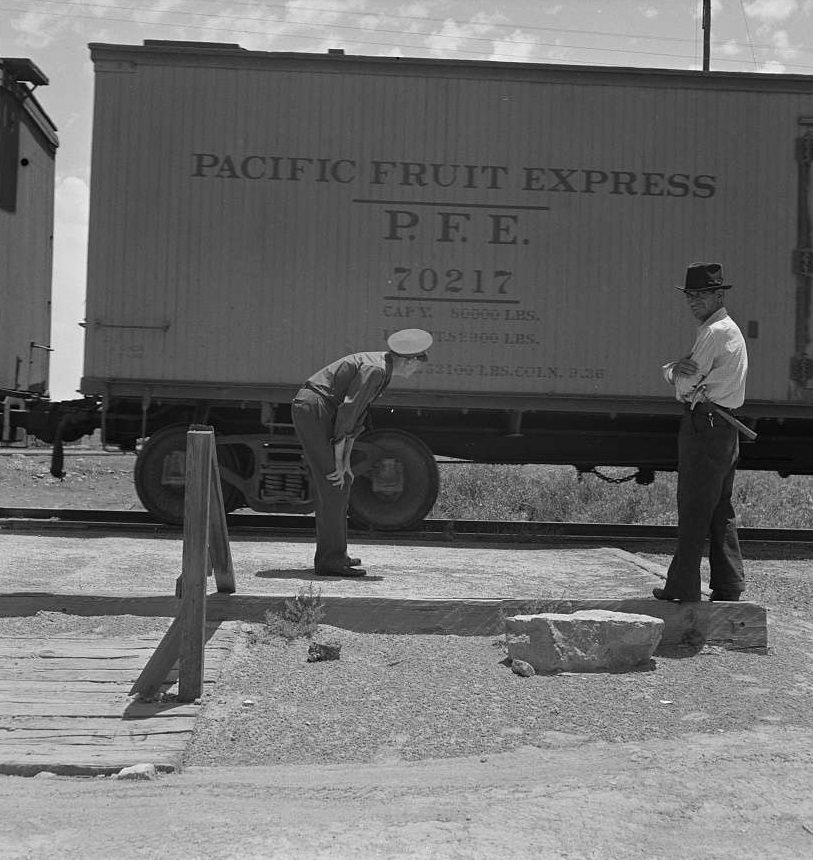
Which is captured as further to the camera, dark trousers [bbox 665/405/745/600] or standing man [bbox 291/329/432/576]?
standing man [bbox 291/329/432/576]

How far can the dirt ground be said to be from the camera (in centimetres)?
329

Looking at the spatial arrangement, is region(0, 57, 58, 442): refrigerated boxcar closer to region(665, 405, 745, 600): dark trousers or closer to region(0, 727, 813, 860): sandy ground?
region(665, 405, 745, 600): dark trousers

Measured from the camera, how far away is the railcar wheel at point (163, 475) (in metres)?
10.3

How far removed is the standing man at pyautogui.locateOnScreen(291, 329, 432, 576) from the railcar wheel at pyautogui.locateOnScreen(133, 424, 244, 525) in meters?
3.49

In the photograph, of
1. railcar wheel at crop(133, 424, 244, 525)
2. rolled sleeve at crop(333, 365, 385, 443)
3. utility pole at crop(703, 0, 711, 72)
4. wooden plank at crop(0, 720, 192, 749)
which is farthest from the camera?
utility pole at crop(703, 0, 711, 72)

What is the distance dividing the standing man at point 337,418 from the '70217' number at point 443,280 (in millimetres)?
3193

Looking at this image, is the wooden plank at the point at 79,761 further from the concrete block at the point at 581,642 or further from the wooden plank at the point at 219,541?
the concrete block at the point at 581,642

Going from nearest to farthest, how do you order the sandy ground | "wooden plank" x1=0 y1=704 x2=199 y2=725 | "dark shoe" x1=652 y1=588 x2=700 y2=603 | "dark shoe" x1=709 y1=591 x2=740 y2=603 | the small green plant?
the sandy ground < "wooden plank" x1=0 y1=704 x2=199 y2=725 < the small green plant < "dark shoe" x1=652 y1=588 x2=700 y2=603 < "dark shoe" x1=709 y1=591 x2=740 y2=603

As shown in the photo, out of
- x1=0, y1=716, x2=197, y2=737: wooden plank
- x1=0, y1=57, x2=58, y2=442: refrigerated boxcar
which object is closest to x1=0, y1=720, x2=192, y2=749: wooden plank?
x1=0, y1=716, x2=197, y2=737: wooden plank

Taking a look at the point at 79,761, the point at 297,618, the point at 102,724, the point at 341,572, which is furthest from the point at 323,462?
the point at 79,761

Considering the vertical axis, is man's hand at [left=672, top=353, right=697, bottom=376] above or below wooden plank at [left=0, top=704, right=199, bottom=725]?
above

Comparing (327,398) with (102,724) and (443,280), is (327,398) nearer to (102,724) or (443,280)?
(102,724)

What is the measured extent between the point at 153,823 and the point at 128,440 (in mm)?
7885

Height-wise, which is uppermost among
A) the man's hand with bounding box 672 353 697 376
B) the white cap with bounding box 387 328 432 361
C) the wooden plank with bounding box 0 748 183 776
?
the white cap with bounding box 387 328 432 361
